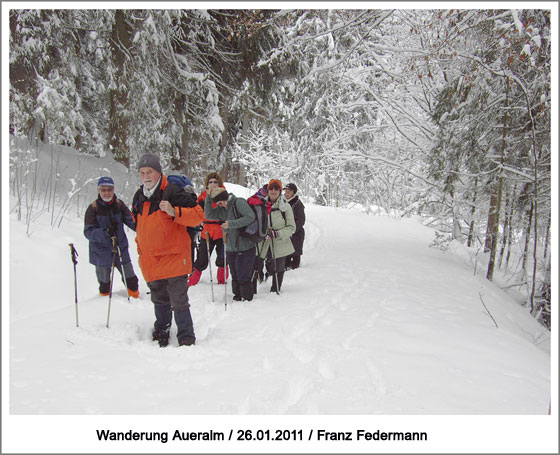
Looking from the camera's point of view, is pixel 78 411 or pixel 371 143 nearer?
pixel 78 411

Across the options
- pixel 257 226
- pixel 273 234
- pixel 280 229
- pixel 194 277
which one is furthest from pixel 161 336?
pixel 280 229

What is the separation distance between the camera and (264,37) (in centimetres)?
884

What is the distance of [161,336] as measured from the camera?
158 inches

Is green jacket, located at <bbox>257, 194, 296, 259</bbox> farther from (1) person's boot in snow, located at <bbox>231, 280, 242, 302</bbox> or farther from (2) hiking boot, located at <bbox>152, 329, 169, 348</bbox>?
(2) hiking boot, located at <bbox>152, 329, 169, 348</bbox>

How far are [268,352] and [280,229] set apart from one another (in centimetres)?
277

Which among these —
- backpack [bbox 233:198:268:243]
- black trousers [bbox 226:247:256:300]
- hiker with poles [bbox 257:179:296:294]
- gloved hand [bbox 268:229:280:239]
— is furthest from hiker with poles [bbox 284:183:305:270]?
black trousers [bbox 226:247:256:300]

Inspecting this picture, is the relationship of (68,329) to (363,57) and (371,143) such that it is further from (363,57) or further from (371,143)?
(371,143)

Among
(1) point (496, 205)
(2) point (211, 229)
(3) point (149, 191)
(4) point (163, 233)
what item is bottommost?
(2) point (211, 229)

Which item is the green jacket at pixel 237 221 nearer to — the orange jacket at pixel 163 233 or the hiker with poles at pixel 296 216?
the orange jacket at pixel 163 233

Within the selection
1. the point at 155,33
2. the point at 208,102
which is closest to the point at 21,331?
the point at 155,33

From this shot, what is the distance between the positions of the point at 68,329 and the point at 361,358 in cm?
311

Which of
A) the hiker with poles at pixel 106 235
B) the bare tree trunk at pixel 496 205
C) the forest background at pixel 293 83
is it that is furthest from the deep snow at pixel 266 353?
the bare tree trunk at pixel 496 205

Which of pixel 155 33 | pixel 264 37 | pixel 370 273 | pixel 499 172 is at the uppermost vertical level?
pixel 264 37

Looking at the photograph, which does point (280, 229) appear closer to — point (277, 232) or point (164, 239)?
point (277, 232)
